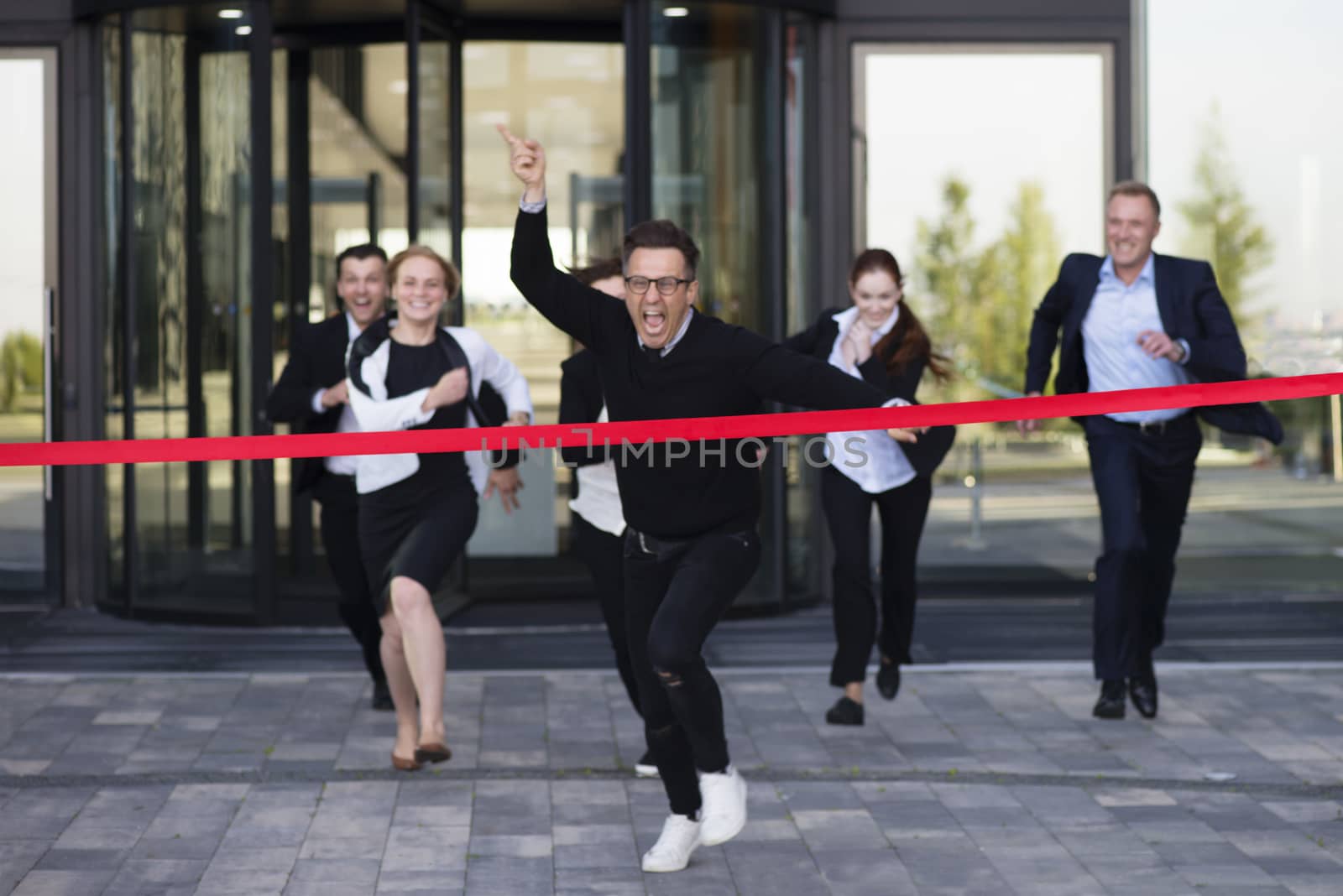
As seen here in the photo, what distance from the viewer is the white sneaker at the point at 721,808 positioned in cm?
449

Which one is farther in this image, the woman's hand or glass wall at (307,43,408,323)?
glass wall at (307,43,408,323)

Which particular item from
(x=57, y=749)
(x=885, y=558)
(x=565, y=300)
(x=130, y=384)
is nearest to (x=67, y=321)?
(x=130, y=384)

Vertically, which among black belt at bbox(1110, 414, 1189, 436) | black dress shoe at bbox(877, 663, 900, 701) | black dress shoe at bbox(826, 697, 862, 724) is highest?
black belt at bbox(1110, 414, 1189, 436)

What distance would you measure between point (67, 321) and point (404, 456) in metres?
4.16

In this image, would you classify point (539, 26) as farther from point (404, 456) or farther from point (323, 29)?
point (404, 456)

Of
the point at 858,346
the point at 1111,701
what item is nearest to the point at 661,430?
the point at 858,346

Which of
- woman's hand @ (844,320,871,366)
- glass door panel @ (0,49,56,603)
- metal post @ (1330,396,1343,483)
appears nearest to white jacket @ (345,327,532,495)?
woman's hand @ (844,320,871,366)

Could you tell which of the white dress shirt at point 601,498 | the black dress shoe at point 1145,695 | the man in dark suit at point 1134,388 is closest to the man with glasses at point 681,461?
the white dress shirt at point 601,498

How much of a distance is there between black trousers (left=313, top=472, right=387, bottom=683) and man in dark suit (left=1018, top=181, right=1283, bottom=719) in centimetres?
228

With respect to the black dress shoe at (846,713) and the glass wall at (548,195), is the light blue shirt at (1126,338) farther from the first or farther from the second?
the glass wall at (548,195)

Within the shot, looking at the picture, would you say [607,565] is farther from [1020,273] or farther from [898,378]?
[1020,273]

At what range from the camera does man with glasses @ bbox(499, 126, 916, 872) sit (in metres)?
4.43

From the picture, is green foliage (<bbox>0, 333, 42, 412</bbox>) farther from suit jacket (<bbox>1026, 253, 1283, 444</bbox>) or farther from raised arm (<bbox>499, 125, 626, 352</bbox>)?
raised arm (<bbox>499, 125, 626, 352</bbox>)

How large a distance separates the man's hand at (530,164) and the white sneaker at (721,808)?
4.75 ft
